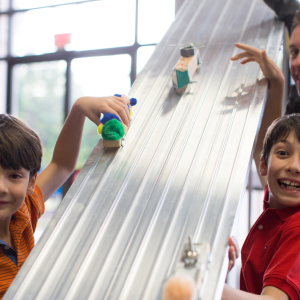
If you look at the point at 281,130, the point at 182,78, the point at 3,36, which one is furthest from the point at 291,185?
the point at 3,36

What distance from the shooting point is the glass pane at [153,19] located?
3365 mm

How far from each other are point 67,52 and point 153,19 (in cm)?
97

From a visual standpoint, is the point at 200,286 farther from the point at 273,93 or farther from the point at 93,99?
the point at 273,93

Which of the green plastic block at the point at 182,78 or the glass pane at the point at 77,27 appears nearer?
the green plastic block at the point at 182,78

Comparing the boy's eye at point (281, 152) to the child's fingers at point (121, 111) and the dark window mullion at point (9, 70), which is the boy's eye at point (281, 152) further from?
the dark window mullion at point (9, 70)

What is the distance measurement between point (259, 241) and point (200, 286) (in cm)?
46

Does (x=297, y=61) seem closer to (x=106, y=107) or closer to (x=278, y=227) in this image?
(x=278, y=227)

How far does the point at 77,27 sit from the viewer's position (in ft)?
12.0

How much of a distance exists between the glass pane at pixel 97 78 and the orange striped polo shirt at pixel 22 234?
7.70 feet

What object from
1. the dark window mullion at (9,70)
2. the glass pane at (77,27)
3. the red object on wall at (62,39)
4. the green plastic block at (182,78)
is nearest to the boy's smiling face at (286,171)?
the green plastic block at (182,78)

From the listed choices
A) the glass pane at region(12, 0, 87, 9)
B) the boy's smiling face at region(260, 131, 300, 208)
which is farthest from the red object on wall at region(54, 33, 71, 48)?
the boy's smiling face at region(260, 131, 300, 208)

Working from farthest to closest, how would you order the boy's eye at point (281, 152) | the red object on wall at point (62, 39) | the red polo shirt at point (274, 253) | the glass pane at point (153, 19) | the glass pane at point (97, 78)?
1. the red object on wall at point (62, 39)
2. the glass pane at point (97, 78)
3. the glass pane at point (153, 19)
4. the boy's eye at point (281, 152)
5. the red polo shirt at point (274, 253)

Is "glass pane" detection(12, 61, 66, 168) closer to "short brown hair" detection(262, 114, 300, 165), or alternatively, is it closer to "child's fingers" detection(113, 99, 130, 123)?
"child's fingers" detection(113, 99, 130, 123)

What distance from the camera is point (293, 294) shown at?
0.77 metres
